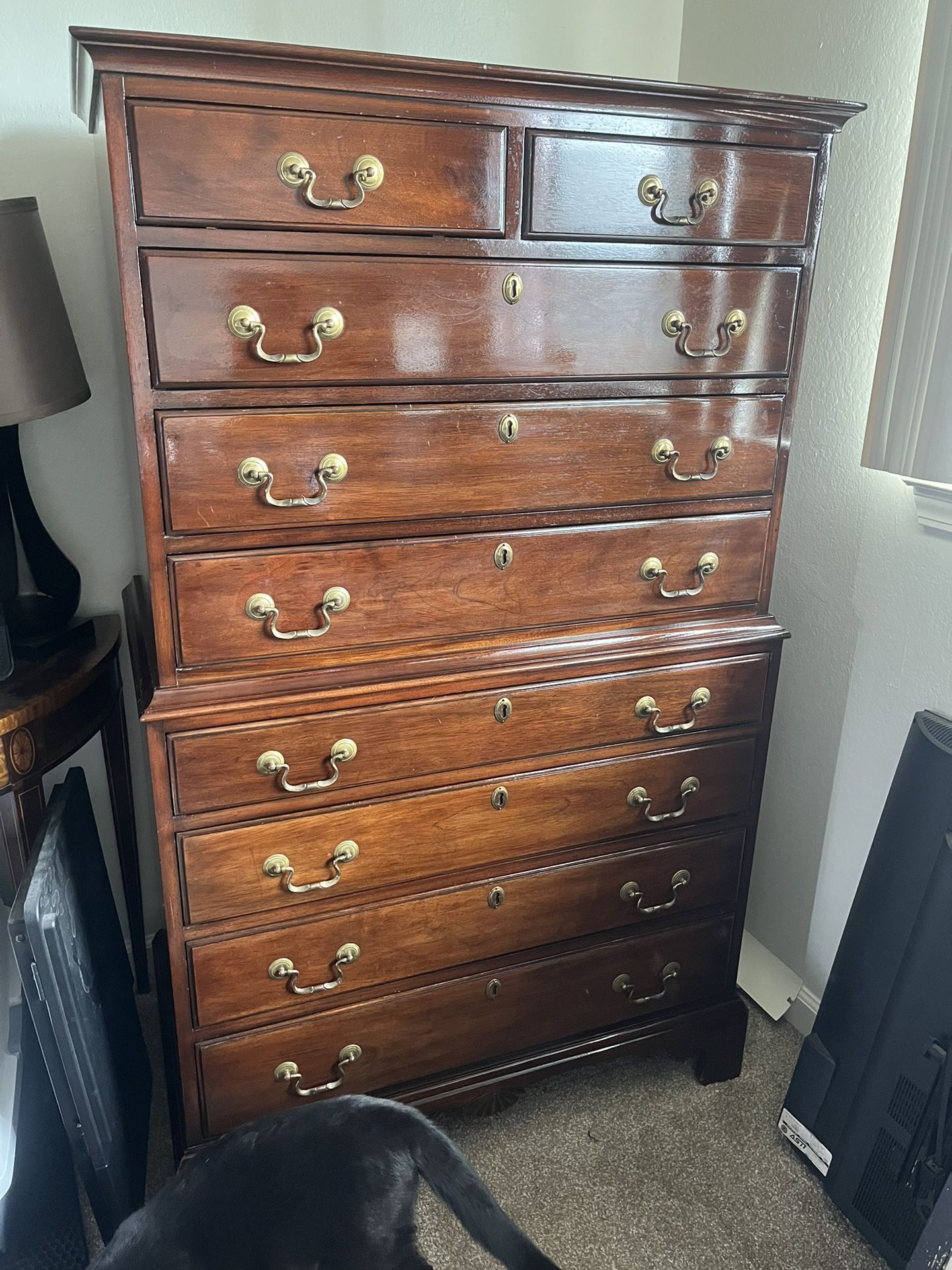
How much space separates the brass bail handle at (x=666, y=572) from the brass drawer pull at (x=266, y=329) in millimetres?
611

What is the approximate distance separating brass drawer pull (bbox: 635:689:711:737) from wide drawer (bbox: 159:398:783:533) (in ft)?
1.11

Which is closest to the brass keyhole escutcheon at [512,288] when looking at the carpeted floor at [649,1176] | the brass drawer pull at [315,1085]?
the brass drawer pull at [315,1085]

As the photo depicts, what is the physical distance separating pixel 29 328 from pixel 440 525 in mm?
660

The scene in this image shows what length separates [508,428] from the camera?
140 cm

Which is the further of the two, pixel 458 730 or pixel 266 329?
pixel 458 730

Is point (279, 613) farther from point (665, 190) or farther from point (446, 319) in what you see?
point (665, 190)

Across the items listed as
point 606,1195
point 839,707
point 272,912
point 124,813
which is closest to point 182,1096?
point 272,912

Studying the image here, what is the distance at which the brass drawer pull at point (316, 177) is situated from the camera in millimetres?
1182

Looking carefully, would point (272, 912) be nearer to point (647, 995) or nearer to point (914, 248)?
point (647, 995)

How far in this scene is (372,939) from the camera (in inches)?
62.0

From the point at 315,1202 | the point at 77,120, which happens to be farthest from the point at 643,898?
the point at 77,120

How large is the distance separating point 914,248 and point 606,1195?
1672mm

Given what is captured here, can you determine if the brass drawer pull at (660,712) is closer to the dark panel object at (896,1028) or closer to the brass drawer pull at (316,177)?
the dark panel object at (896,1028)

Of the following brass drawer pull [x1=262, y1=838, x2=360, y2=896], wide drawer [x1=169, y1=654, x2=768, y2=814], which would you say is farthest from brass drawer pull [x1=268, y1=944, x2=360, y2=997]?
wide drawer [x1=169, y1=654, x2=768, y2=814]
